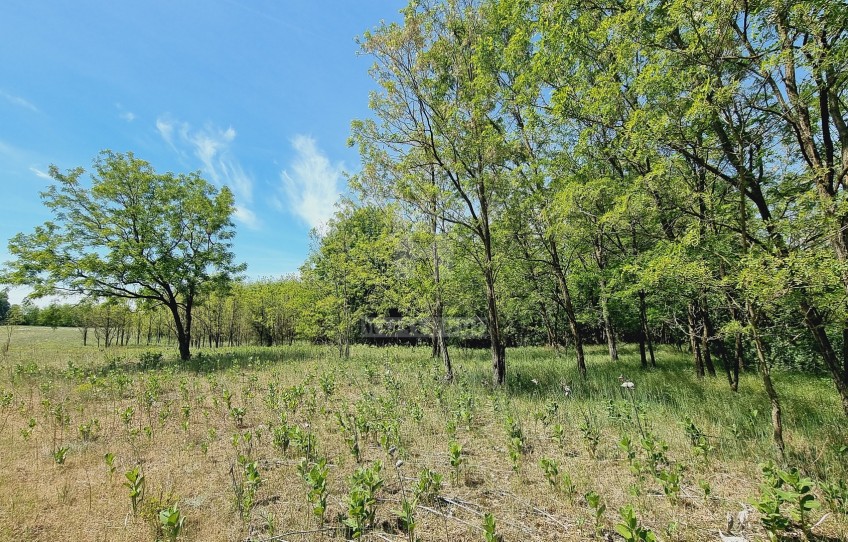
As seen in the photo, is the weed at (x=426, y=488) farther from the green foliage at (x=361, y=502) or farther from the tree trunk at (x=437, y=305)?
the tree trunk at (x=437, y=305)

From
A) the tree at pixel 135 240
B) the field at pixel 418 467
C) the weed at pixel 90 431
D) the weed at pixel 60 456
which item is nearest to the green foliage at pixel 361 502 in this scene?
the field at pixel 418 467

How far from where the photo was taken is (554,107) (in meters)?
7.80

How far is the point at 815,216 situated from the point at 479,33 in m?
9.52

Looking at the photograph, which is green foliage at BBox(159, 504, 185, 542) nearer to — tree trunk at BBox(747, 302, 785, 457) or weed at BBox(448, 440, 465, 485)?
weed at BBox(448, 440, 465, 485)

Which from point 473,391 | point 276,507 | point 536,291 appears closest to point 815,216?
point 473,391

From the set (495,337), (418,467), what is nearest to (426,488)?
(418,467)

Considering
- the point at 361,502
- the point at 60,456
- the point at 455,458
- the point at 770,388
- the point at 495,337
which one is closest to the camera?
the point at 361,502

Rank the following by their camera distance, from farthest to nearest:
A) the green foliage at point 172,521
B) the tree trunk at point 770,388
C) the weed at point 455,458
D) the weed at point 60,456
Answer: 1. the weed at point 60,456
2. the tree trunk at point 770,388
3. the weed at point 455,458
4. the green foliage at point 172,521

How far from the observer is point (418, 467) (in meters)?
5.16

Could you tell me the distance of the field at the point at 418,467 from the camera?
353cm

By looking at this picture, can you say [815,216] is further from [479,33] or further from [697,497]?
[479,33]

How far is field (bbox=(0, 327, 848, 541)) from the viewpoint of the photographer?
353 cm

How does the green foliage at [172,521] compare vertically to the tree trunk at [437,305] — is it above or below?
below

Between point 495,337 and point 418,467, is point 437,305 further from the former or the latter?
point 418,467
